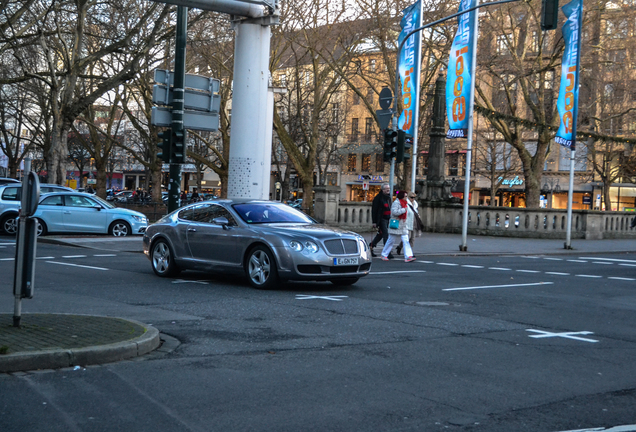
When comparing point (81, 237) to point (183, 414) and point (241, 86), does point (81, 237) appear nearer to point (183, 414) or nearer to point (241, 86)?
point (241, 86)

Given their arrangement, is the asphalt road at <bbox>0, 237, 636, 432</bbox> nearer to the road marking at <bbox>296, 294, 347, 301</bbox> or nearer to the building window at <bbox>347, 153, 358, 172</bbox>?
the road marking at <bbox>296, 294, 347, 301</bbox>

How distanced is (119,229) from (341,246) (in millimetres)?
15304

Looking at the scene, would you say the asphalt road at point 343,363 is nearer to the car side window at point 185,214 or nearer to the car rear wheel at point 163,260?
the car rear wheel at point 163,260

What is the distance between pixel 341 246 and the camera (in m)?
12.1

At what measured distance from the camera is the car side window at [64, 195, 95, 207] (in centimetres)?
2525

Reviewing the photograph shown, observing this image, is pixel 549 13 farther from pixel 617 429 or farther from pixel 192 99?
pixel 617 429

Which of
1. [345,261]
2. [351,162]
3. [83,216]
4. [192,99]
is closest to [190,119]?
[192,99]

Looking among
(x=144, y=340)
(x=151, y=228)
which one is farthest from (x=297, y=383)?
(x=151, y=228)

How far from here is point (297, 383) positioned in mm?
5926

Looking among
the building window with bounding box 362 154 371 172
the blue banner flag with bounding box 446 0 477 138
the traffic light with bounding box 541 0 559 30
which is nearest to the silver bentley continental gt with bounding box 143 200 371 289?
the traffic light with bounding box 541 0 559 30

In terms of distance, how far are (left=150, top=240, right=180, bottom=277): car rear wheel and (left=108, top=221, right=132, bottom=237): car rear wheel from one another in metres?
12.1

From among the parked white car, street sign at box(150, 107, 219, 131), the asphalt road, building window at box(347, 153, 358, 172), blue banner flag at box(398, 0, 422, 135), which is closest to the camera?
the asphalt road

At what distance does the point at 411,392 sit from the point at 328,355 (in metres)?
1.42

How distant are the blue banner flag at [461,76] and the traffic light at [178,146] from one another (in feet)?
28.8
